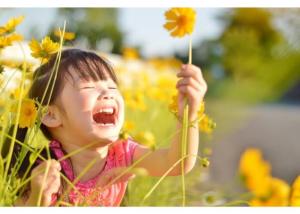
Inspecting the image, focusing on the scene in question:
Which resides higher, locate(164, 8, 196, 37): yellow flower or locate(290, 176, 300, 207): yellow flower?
locate(164, 8, 196, 37): yellow flower

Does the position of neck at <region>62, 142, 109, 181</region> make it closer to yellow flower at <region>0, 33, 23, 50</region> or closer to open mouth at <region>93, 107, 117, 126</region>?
open mouth at <region>93, 107, 117, 126</region>

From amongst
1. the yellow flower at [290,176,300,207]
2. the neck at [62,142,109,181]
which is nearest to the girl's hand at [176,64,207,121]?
the yellow flower at [290,176,300,207]

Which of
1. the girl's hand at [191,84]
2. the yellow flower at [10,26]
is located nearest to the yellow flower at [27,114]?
the yellow flower at [10,26]

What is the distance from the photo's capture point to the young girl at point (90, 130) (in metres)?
1.16

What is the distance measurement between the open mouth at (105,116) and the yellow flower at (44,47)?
155mm

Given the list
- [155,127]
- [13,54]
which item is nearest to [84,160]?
[13,54]

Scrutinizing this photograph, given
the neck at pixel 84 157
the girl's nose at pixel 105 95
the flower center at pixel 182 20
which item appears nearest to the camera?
the flower center at pixel 182 20

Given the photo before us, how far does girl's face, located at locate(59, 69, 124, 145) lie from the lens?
1.16 m

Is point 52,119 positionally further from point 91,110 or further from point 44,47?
point 44,47

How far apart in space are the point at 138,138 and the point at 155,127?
6.28ft

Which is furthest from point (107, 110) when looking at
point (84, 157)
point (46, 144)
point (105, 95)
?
point (46, 144)

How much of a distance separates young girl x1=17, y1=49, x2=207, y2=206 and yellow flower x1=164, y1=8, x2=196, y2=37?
14 centimetres

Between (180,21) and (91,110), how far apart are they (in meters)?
0.22

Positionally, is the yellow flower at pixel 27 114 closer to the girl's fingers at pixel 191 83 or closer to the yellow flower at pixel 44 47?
the yellow flower at pixel 44 47
